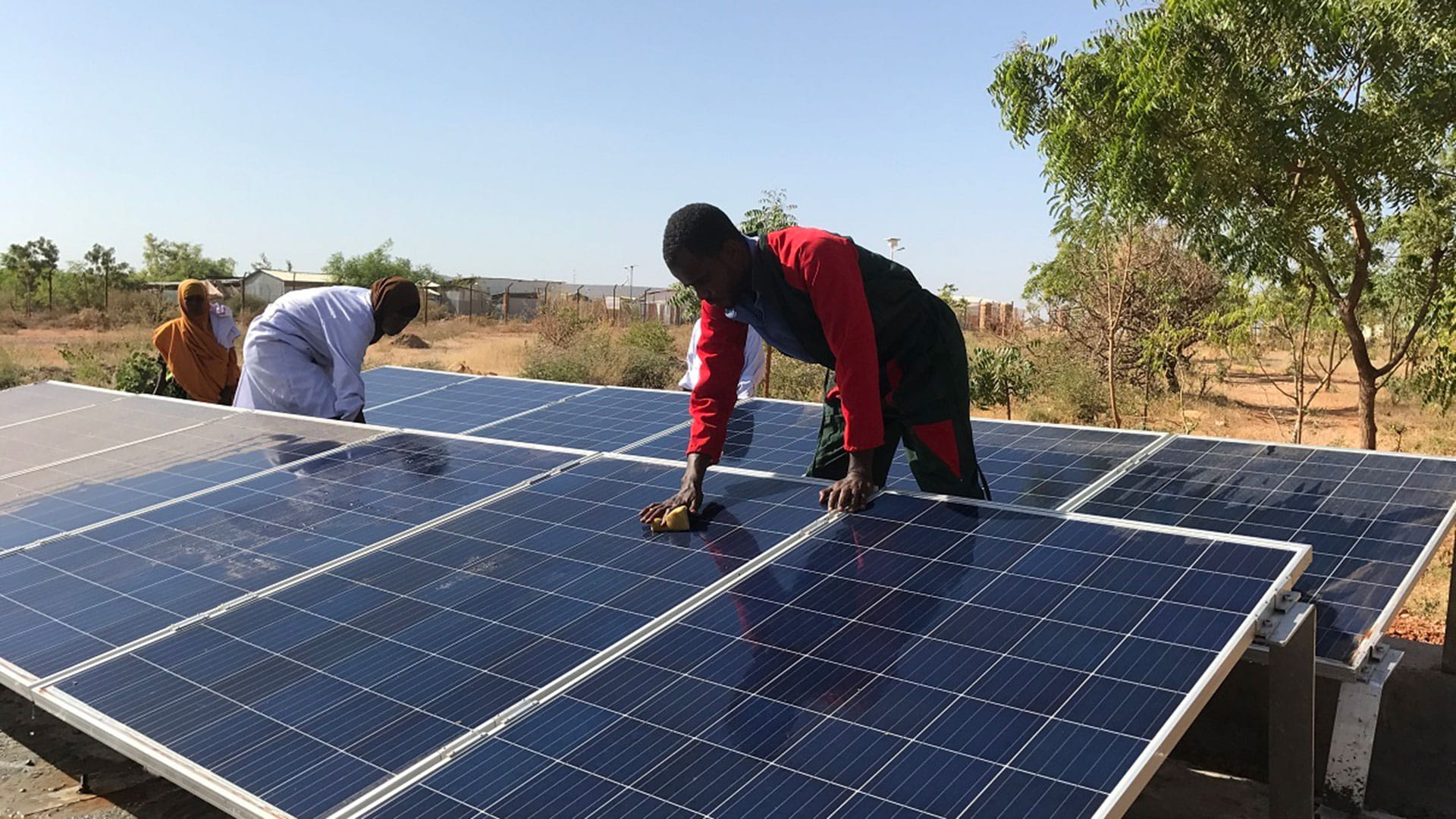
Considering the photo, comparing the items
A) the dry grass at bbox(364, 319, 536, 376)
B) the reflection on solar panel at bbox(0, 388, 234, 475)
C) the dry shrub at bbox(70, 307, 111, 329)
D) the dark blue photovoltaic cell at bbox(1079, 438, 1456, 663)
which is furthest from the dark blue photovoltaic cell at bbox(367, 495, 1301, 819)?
the dry shrub at bbox(70, 307, 111, 329)

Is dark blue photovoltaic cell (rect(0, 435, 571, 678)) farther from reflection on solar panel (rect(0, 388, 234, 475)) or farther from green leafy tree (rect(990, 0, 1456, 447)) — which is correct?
green leafy tree (rect(990, 0, 1456, 447))

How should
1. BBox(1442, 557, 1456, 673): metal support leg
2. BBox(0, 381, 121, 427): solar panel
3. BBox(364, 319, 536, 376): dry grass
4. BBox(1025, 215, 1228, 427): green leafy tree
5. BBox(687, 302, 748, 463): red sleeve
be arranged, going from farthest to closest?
BBox(364, 319, 536, 376): dry grass, BBox(1025, 215, 1228, 427): green leafy tree, BBox(0, 381, 121, 427): solar panel, BBox(1442, 557, 1456, 673): metal support leg, BBox(687, 302, 748, 463): red sleeve

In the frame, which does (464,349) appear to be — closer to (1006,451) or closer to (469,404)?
(469,404)

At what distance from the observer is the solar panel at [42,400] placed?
816 cm

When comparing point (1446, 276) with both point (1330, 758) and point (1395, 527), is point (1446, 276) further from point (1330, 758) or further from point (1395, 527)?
point (1330, 758)

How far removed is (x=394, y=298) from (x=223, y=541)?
113 inches

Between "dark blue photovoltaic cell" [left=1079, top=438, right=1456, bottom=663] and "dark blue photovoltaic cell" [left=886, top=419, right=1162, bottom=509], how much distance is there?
0.68 feet

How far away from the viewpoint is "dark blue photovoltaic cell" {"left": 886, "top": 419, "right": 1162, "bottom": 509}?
18.9ft

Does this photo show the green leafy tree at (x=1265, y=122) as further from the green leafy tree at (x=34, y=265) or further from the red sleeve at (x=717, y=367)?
the green leafy tree at (x=34, y=265)

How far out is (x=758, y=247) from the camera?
4207 mm

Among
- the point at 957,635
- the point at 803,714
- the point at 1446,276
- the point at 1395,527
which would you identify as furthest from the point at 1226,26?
the point at 803,714

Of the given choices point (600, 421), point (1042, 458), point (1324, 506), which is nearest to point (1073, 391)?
point (600, 421)

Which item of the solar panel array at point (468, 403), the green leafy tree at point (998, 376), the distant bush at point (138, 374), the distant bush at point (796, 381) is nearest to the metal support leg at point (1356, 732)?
the solar panel array at point (468, 403)

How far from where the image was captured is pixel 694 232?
402 centimetres
